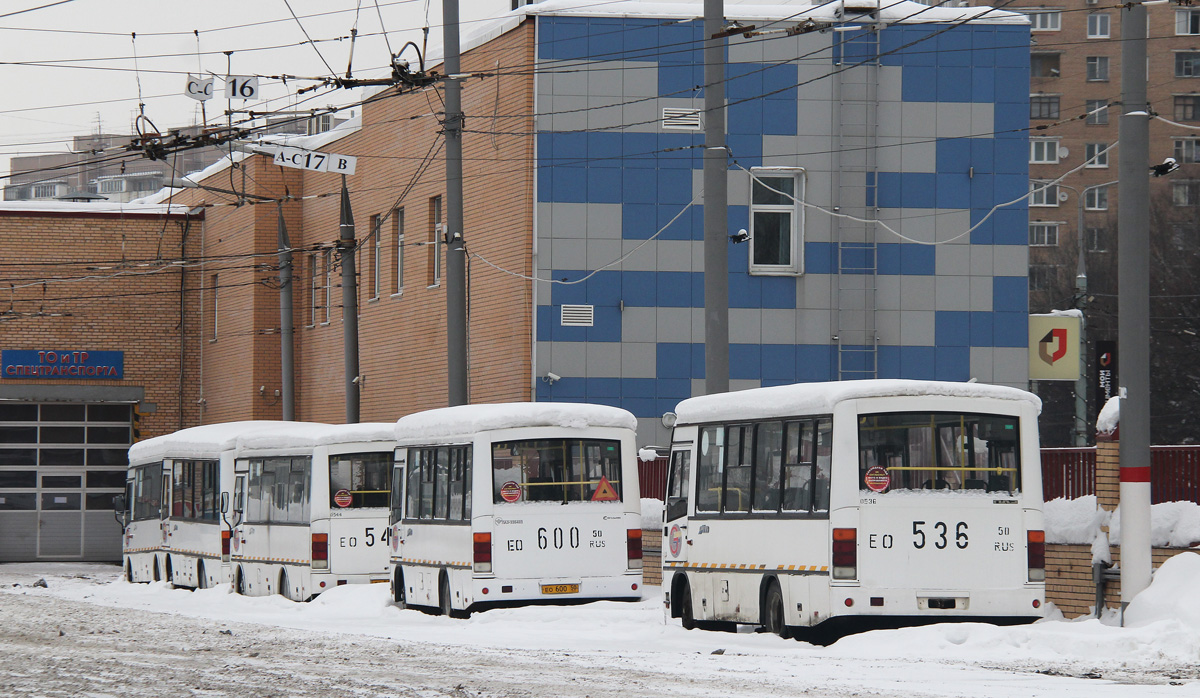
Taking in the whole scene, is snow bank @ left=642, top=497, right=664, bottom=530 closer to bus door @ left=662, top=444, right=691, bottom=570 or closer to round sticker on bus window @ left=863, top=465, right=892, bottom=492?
bus door @ left=662, top=444, right=691, bottom=570

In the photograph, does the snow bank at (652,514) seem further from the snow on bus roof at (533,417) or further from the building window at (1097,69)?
the building window at (1097,69)

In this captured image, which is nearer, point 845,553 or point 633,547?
point 845,553

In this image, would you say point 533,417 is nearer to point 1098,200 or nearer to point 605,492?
point 605,492

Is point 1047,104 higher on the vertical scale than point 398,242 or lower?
higher

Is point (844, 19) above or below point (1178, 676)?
Result: above

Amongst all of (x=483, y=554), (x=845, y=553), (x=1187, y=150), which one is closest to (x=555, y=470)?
(x=483, y=554)

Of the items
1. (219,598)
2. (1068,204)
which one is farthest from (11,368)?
(1068,204)

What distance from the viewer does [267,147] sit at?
39.8 metres

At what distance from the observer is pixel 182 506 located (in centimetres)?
3256

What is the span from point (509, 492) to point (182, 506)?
14197 millimetres

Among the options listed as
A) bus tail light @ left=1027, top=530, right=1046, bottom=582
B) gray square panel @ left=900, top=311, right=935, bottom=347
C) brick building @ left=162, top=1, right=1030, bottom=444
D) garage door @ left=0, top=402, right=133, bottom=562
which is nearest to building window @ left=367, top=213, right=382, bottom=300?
brick building @ left=162, top=1, right=1030, bottom=444

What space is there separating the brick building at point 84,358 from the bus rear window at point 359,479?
2186cm

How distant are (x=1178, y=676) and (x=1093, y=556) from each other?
16.3 ft

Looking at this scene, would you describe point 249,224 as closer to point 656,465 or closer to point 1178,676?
point 656,465
